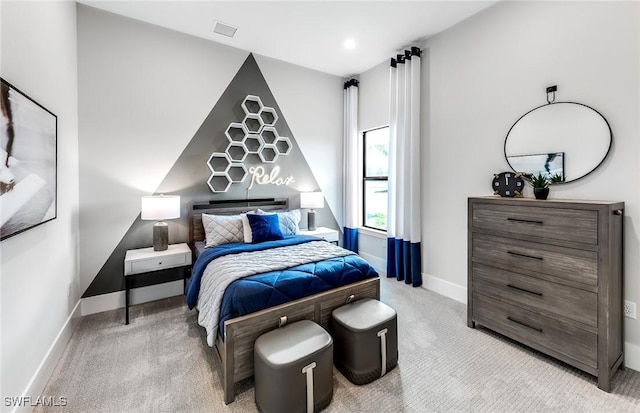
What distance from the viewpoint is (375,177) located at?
14.6 ft

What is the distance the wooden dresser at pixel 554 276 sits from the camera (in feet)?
5.93

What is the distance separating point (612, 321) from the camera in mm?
1839

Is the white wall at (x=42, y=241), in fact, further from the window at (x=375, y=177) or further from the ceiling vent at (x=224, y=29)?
the window at (x=375, y=177)

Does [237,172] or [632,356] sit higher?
[237,172]

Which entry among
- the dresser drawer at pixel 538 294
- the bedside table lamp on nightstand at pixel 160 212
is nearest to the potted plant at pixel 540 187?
the dresser drawer at pixel 538 294

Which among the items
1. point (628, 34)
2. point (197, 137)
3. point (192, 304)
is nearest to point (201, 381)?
point (192, 304)

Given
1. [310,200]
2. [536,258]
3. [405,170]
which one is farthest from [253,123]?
[536,258]

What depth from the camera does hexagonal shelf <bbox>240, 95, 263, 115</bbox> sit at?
368cm

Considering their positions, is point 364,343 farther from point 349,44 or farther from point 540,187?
point 349,44

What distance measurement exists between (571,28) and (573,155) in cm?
104

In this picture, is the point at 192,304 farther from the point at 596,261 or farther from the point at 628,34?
the point at 628,34

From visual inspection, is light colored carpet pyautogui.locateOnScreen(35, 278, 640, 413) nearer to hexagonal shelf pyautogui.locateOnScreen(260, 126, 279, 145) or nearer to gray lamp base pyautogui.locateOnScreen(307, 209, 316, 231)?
gray lamp base pyautogui.locateOnScreen(307, 209, 316, 231)

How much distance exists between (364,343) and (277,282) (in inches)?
28.3

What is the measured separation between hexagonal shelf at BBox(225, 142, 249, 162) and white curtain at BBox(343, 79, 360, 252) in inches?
66.2
